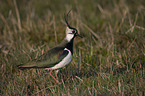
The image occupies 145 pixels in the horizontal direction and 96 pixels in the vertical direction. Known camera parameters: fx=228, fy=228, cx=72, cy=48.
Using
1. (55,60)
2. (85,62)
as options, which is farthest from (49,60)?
(85,62)

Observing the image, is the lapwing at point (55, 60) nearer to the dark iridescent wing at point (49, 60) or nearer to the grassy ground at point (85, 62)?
the dark iridescent wing at point (49, 60)

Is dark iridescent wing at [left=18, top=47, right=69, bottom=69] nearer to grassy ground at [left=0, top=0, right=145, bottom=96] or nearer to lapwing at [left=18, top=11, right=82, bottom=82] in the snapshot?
lapwing at [left=18, top=11, right=82, bottom=82]

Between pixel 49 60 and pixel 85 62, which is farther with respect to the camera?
pixel 85 62

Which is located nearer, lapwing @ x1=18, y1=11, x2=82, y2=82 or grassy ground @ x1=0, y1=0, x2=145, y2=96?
grassy ground @ x1=0, y1=0, x2=145, y2=96

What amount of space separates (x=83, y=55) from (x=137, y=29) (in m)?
1.37

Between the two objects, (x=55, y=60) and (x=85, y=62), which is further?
(x=85, y=62)

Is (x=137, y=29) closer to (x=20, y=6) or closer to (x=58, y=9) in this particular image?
(x=58, y=9)

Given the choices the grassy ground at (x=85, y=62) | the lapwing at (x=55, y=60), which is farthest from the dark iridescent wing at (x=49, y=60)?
the grassy ground at (x=85, y=62)

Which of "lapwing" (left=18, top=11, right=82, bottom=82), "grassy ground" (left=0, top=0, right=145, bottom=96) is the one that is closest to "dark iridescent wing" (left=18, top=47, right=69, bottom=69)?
"lapwing" (left=18, top=11, right=82, bottom=82)

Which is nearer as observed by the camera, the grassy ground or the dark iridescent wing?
the grassy ground

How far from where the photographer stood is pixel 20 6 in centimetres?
790

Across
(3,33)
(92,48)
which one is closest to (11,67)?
(92,48)

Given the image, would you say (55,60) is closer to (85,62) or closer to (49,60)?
(49,60)

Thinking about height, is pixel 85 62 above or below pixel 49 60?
below
